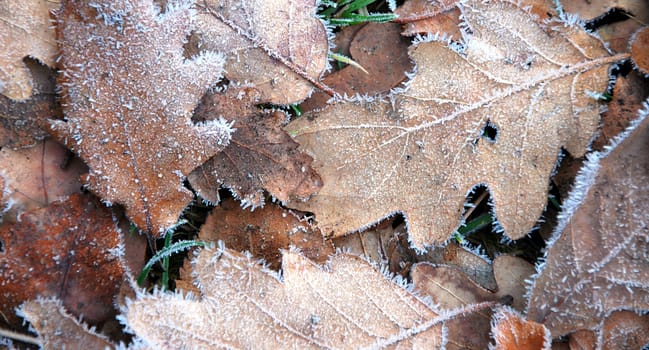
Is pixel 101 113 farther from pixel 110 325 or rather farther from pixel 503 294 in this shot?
pixel 503 294

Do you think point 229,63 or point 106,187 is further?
point 229,63

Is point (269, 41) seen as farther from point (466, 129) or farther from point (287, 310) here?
point (287, 310)

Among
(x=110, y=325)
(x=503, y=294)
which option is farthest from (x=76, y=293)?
(x=503, y=294)

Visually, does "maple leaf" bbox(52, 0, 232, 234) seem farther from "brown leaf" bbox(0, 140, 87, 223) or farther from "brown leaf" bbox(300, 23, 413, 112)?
"brown leaf" bbox(300, 23, 413, 112)

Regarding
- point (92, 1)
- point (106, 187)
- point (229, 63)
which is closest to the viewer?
point (92, 1)

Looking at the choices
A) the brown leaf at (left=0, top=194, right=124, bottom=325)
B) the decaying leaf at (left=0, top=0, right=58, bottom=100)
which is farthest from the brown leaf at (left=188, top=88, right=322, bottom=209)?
the decaying leaf at (left=0, top=0, right=58, bottom=100)

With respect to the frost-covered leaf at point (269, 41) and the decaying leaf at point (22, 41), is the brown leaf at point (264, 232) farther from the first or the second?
the decaying leaf at point (22, 41)
